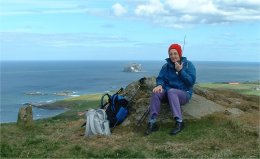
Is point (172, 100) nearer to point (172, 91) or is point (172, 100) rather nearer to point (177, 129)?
point (172, 91)

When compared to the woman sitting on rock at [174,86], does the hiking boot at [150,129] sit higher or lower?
lower

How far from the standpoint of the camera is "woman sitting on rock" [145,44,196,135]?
1137 centimetres

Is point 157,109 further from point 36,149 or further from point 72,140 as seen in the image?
point 36,149

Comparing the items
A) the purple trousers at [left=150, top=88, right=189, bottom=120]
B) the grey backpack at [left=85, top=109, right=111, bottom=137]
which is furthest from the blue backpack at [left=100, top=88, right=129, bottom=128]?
the purple trousers at [left=150, top=88, right=189, bottom=120]

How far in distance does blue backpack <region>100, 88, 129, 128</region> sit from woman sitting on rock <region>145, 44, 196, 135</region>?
147 cm

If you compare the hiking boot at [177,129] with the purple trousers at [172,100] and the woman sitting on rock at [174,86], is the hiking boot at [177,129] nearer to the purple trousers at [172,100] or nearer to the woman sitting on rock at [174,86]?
the woman sitting on rock at [174,86]

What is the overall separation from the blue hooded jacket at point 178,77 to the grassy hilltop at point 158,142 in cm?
114

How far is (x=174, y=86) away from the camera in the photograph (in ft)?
38.8

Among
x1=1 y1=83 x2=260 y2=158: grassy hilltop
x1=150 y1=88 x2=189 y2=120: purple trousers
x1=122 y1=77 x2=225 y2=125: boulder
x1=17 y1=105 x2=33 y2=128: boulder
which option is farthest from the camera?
x1=17 y1=105 x2=33 y2=128: boulder

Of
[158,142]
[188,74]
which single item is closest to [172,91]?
[188,74]

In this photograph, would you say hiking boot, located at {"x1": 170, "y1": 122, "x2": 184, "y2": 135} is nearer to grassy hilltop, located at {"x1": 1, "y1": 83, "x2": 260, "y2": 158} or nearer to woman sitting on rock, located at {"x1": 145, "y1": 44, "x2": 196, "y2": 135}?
woman sitting on rock, located at {"x1": 145, "y1": 44, "x2": 196, "y2": 135}

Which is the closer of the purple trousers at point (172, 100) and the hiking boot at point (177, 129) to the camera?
the hiking boot at point (177, 129)

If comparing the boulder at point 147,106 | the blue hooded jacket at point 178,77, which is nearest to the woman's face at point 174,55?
the blue hooded jacket at point 178,77

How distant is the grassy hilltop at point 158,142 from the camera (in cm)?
977
